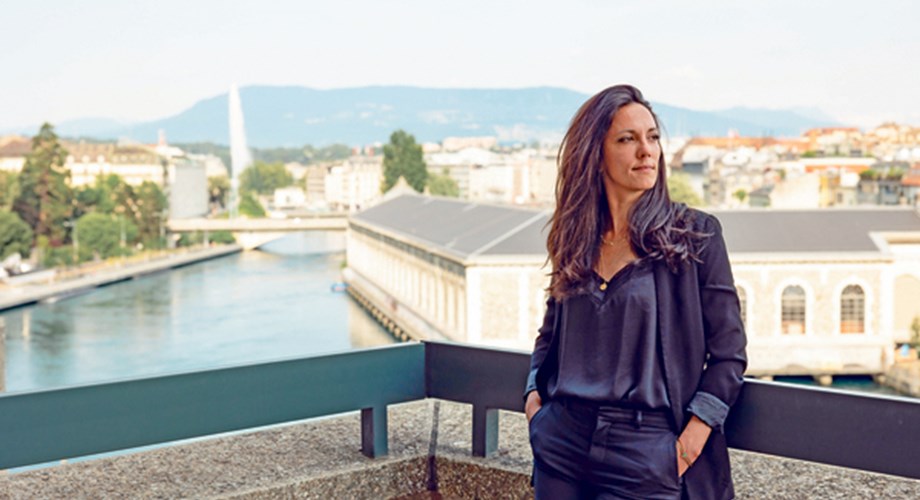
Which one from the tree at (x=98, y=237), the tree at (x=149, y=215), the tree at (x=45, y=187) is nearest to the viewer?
the tree at (x=45, y=187)

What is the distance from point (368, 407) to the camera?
7.72 ft

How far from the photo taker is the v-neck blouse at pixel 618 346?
162 centimetres

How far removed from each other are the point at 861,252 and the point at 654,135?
2677 centimetres

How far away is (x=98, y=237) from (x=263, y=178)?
2728 inches

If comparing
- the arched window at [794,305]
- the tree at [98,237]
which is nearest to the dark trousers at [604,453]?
the arched window at [794,305]

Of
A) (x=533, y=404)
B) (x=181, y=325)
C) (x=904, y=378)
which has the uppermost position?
(x=533, y=404)

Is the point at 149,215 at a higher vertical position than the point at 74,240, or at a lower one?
higher

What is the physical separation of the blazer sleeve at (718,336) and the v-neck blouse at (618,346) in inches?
2.2

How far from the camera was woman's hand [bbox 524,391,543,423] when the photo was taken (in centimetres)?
178

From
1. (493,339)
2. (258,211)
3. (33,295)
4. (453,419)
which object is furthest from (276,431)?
(258,211)

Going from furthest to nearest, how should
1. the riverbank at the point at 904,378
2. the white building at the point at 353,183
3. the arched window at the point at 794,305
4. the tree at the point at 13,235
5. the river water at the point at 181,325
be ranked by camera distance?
1. the white building at the point at 353,183
2. the tree at the point at 13,235
3. the river water at the point at 181,325
4. the riverbank at the point at 904,378
5. the arched window at the point at 794,305

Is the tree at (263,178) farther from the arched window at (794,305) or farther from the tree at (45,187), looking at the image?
the arched window at (794,305)

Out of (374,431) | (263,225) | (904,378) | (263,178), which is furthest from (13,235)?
(263,178)

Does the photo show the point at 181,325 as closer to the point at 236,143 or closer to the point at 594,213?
the point at 594,213
